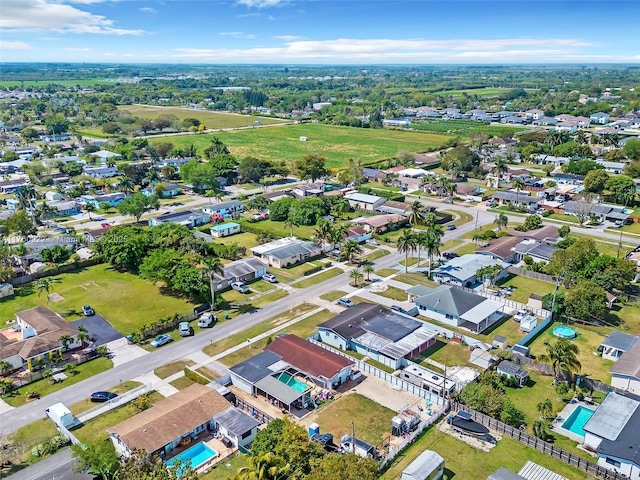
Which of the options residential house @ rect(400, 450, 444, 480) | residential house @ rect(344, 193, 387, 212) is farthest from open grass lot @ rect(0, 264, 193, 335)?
residential house @ rect(344, 193, 387, 212)

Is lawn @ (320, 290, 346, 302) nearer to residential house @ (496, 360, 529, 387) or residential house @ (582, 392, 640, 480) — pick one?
residential house @ (496, 360, 529, 387)

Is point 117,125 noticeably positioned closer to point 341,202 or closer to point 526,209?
point 341,202

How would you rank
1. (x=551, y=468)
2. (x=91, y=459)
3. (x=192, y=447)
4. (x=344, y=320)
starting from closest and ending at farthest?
(x=91, y=459) → (x=551, y=468) → (x=192, y=447) → (x=344, y=320)

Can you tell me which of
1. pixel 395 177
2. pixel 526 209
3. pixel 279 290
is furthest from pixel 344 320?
pixel 395 177

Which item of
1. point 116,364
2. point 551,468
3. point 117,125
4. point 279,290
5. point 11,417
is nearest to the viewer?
point 551,468

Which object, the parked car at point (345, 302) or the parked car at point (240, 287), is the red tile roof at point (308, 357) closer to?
the parked car at point (345, 302)

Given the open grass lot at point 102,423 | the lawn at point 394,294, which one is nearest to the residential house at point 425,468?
the open grass lot at point 102,423

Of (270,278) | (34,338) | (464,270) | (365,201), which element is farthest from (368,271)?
(34,338)
